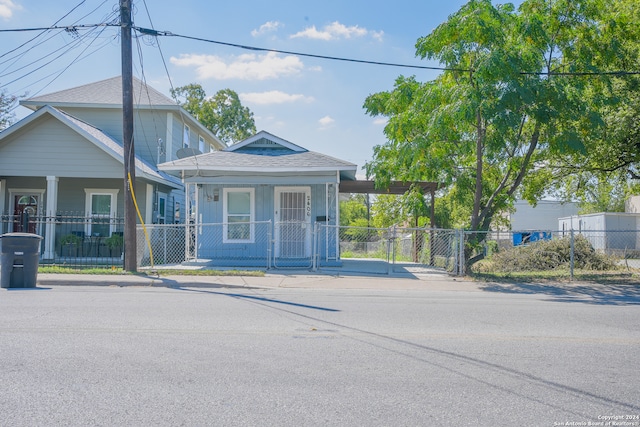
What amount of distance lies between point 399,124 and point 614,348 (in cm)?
959

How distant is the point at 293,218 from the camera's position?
17.8 m

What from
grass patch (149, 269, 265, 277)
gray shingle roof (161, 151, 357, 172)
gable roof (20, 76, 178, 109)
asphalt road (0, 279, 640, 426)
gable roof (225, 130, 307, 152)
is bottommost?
asphalt road (0, 279, 640, 426)

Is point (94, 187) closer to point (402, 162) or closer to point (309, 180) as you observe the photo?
point (309, 180)

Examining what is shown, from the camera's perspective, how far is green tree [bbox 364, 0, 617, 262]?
13094 millimetres

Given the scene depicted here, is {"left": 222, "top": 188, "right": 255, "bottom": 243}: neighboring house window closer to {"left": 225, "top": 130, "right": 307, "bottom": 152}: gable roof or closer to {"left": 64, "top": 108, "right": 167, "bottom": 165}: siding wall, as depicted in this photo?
{"left": 225, "top": 130, "right": 307, "bottom": 152}: gable roof

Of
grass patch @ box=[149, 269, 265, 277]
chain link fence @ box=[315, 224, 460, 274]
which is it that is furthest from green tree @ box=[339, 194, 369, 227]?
grass patch @ box=[149, 269, 265, 277]

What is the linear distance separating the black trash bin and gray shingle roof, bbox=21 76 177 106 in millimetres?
11761

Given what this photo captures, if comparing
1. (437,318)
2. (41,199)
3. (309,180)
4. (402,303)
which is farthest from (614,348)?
(41,199)

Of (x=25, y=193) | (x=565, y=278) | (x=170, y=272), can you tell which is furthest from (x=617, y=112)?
(x=25, y=193)

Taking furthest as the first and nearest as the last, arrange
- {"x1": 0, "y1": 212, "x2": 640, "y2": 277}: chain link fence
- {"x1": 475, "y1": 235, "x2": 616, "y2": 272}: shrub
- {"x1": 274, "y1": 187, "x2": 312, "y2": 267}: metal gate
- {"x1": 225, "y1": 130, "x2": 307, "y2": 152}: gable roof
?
{"x1": 225, "y1": 130, "x2": 307, "y2": 152}: gable roof
{"x1": 274, "y1": 187, "x2": 312, "y2": 267}: metal gate
{"x1": 475, "y1": 235, "x2": 616, "y2": 272}: shrub
{"x1": 0, "y1": 212, "x2": 640, "y2": 277}: chain link fence

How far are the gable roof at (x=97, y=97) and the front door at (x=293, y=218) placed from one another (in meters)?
8.07

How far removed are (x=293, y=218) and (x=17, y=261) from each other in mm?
8674

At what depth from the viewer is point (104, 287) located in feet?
39.1

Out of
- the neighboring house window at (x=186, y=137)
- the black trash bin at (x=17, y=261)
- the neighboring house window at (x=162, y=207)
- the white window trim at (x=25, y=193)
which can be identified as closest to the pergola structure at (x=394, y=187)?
the neighboring house window at (x=162, y=207)
